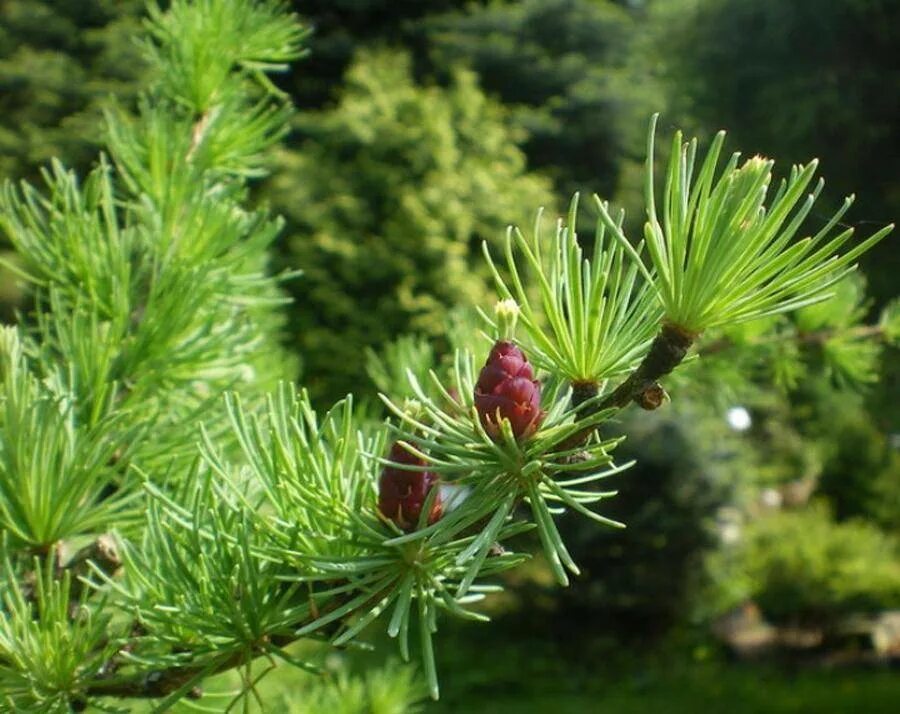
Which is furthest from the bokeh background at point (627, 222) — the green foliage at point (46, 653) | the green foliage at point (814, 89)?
the green foliage at point (46, 653)

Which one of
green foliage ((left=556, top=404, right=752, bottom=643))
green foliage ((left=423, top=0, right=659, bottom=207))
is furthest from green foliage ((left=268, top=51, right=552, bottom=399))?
green foliage ((left=556, top=404, right=752, bottom=643))

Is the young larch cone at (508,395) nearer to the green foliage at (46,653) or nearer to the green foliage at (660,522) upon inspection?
the green foliage at (46,653)

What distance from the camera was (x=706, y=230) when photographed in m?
0.29

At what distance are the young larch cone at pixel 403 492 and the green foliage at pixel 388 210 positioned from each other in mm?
5711

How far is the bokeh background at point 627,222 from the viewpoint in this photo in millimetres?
4504

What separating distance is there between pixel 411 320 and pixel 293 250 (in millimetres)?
1109

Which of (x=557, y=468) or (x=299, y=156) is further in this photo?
(x=299, y=156)

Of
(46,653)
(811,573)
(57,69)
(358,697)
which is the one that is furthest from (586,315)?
(57,69)

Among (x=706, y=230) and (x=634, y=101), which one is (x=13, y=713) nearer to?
(x=706, y=230)

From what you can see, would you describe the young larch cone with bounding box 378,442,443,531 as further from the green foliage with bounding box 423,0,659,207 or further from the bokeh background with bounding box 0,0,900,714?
the green foliage with bounding box 423,0,659,207

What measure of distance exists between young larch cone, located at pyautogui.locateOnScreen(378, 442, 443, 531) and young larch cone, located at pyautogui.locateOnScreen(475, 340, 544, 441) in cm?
3

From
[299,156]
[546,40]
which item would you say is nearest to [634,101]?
[546,40]

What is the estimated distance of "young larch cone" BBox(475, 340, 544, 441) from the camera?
0.32 meters

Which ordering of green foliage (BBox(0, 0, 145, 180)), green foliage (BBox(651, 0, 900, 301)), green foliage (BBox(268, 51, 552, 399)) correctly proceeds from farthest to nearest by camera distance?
green foliage (BBox(0, 0, 145, 180)) → green foliage (BBox(268, 51, 552, 399)) → green foliage (BBox(651, 0, 900, 301))
